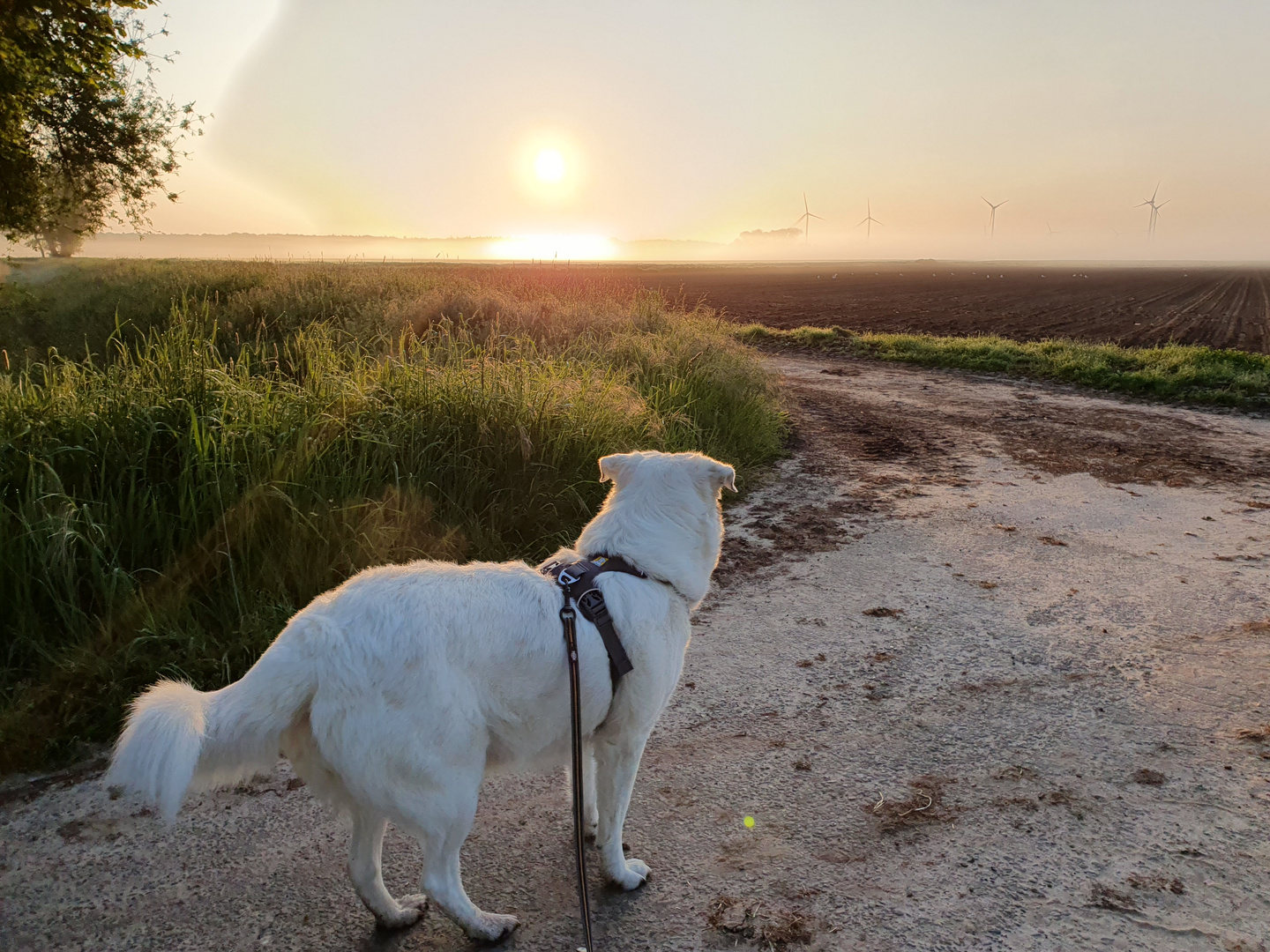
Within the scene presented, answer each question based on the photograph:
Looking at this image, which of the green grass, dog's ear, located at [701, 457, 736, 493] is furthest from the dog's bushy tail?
the green grass

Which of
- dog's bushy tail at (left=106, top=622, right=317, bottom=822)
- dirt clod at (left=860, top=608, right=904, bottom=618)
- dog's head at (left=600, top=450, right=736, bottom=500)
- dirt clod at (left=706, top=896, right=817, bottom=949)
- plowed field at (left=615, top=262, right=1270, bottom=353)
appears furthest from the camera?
plowed field at (left=615, top=262, right=1270, bottom=353)

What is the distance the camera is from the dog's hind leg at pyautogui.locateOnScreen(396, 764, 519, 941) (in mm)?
2105

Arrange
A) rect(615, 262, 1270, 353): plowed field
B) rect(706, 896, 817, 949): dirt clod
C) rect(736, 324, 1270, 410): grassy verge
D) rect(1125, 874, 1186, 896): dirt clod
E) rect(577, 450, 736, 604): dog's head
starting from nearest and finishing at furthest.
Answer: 1. rect(706, 896, 817, 949): dirt clod
2. rect(1125, 874, 1186, 896): dirt clod
3. rect(577, 450, 736, 604): dog's head
4. rect(736, 324, 1270, 410): grassy verge
5. rect(615, 262, 1270, 353): plowed field

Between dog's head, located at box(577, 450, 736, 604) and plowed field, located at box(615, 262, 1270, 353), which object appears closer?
dog's head, located at box(577, 450, 736, 604)

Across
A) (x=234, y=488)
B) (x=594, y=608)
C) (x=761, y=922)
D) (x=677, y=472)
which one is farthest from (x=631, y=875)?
(x=234, y=488)

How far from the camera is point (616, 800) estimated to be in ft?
8.75

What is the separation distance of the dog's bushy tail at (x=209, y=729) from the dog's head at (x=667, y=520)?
44.3 inches

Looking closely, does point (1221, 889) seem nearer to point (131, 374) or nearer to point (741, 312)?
point (131, 374)

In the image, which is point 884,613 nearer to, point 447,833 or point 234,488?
point 447,833

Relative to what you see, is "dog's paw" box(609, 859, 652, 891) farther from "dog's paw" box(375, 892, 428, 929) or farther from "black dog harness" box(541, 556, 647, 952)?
"dog's paw" box(375, 892, 428, 929)

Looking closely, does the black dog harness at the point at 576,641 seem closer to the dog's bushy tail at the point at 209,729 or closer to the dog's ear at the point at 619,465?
the dog's ear at the point at 619,465

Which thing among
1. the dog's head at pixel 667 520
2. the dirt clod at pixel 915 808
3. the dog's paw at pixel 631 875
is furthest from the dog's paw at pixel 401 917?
the dirt clod at pixel 915 808

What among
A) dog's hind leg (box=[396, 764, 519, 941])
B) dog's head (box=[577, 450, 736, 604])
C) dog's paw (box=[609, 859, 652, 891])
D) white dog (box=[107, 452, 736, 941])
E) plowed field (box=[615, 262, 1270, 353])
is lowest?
plowed field (box=[615, 262, 1270, 353])

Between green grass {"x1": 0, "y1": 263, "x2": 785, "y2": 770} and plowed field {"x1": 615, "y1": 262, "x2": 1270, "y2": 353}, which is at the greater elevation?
green grass {"x1": 0, "y1": 263, "x2": 785, "y2": 770}
